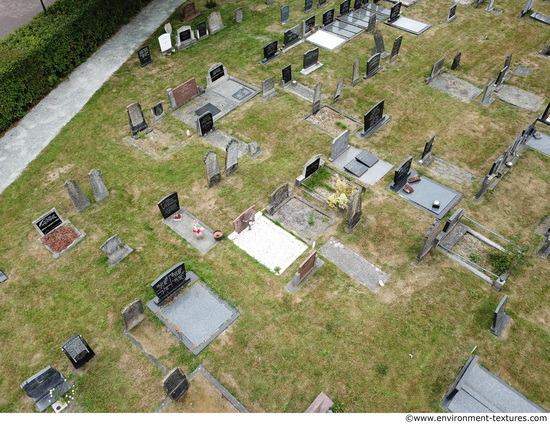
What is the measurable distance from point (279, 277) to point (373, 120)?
854 cm

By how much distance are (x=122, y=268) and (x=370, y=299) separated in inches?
314

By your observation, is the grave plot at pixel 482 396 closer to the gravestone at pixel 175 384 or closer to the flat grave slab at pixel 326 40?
the gravestone at pixel 175 384

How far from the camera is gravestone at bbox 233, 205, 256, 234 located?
13.0 meters

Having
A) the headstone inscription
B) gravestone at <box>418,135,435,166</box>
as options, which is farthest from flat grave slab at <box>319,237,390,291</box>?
gravestone at <box>418,135,435,166</box>

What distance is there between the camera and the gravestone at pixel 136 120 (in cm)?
1636

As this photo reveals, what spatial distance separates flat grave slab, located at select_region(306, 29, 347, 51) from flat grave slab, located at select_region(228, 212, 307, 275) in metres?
12.9

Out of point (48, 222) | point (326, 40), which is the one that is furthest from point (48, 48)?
point (326, 40)

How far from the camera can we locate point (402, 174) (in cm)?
1472

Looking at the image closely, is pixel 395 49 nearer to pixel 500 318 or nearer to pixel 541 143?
pixel 541 143

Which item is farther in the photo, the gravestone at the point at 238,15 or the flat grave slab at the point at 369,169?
the gravestone at the point at 238,15

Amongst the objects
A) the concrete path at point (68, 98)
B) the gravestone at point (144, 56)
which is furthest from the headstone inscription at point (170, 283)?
the gravestone at point (144, 56)

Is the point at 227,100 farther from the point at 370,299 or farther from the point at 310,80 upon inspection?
the point at 370,299

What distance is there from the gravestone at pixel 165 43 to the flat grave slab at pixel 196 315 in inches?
594

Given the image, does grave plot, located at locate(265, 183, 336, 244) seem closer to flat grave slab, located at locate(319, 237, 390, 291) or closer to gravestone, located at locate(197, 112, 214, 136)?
flat grave slab, located at locate(319, 237, 390, 291)
